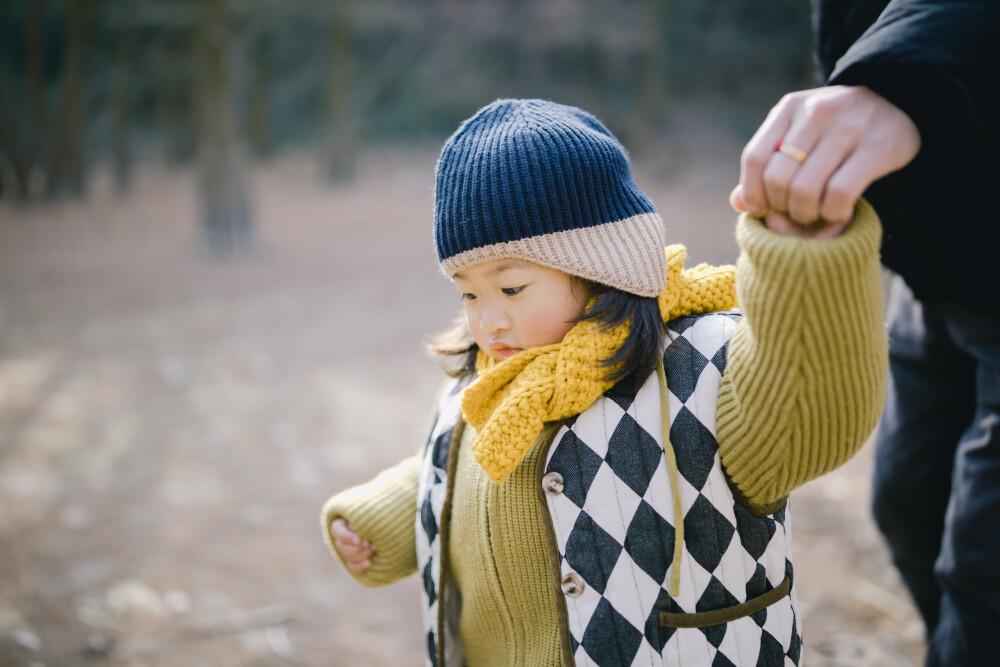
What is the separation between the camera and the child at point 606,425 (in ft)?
4.06

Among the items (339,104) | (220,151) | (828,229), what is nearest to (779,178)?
(828,229)

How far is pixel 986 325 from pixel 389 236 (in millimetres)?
10437

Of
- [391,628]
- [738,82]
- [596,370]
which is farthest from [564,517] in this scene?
[738,82]

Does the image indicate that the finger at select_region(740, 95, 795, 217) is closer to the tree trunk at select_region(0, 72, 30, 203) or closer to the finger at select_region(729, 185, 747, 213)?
the finger at select_region(729, 185, 747, 213)

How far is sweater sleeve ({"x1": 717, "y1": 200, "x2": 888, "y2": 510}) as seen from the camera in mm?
1002

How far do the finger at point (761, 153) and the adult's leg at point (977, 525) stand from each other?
997 mm

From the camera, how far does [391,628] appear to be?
288cm

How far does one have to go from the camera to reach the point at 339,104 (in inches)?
665

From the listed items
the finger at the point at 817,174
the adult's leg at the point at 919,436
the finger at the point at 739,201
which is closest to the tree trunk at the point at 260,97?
the adult's leg at the point at 919,436

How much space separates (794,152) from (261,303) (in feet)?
24.1

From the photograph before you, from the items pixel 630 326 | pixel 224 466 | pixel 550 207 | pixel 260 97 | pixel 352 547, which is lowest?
pixel 224 466

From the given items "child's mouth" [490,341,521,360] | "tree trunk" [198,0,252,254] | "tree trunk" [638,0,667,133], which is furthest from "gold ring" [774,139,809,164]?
"tree trunk" [638,0,667,133]

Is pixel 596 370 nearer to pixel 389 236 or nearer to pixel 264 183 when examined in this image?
pixel 389 236

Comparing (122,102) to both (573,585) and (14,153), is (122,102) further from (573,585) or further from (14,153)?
(573,585)
